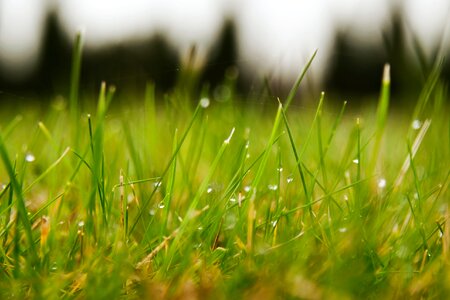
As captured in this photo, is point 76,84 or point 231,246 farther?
point 76,84

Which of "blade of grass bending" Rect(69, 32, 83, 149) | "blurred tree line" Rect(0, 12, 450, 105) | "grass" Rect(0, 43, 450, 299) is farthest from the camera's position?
"blurred tree line" Rect(0, 12, 450, 105)

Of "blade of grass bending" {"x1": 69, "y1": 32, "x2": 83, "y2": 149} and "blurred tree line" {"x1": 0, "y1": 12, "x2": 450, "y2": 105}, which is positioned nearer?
"blade of grass bending" {"x1": 69, "y1": 32, "x2": 83, "y2": 149}

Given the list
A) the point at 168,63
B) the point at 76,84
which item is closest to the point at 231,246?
the point at 76,84

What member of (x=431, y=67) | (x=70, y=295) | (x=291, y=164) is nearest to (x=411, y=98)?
(x=431, y=67)

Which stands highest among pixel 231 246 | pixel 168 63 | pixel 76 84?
pixel 76 84

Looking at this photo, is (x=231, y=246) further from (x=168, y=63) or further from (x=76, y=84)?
(x=168, y=63)

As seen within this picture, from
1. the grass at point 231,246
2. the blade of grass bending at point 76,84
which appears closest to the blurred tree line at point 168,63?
the blade of grass bending at point 76,84

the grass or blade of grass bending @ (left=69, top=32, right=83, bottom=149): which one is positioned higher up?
blade of grass bending @ (left=69, top=32, right=83, bottom=149)

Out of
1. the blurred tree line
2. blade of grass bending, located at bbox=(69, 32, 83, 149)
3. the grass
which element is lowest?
the blurred tree line

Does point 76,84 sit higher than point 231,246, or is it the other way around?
point 76,84

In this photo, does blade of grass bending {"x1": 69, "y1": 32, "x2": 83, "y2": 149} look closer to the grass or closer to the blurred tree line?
the grass

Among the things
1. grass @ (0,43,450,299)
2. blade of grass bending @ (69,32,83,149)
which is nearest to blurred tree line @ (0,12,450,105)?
blade of grass bending @ (69,32,83,149)
